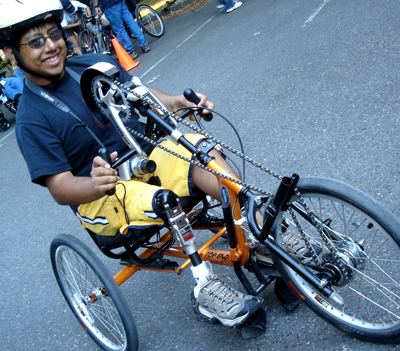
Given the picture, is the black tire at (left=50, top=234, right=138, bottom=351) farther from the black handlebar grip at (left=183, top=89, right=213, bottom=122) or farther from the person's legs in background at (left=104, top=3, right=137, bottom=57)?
the person's legs in background at (left=104, top=3, right=137, bottom=57)

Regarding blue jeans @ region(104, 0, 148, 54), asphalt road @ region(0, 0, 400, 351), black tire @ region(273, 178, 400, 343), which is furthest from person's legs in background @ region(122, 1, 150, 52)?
black tire @ region(273, 178, 400, 343)

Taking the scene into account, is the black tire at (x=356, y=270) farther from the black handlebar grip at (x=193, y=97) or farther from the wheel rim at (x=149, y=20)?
the wheel rim at (x=149, y=20)

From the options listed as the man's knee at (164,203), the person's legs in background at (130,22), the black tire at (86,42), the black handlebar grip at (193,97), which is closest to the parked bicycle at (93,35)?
the black tire at (86,42)

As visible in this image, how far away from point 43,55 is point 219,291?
1.48m

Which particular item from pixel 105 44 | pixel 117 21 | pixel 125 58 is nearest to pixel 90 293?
pixel 125 58

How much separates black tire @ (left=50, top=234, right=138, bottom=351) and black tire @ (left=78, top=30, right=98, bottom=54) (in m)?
7.76

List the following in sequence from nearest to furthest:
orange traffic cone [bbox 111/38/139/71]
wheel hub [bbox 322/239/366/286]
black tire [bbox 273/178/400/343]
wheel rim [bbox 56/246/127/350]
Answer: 1. black tire [bbox 273/178/400/343]
2. wheel hub [bbox 322/239/366/286]
3. wheel rim [bbox 56/246/127/350]
4. orange traffic cone [bbox 111/38/139/71]

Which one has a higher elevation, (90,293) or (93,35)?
(93,35)

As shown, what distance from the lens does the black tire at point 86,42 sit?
9501 mm

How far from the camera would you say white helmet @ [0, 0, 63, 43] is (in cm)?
207

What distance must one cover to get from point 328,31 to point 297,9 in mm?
1545

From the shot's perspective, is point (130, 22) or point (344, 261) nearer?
point (344, 261)

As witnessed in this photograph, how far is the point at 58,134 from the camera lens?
2256 millimetres

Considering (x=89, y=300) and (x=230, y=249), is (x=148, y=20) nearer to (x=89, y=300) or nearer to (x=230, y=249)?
(x=89, y=300)
